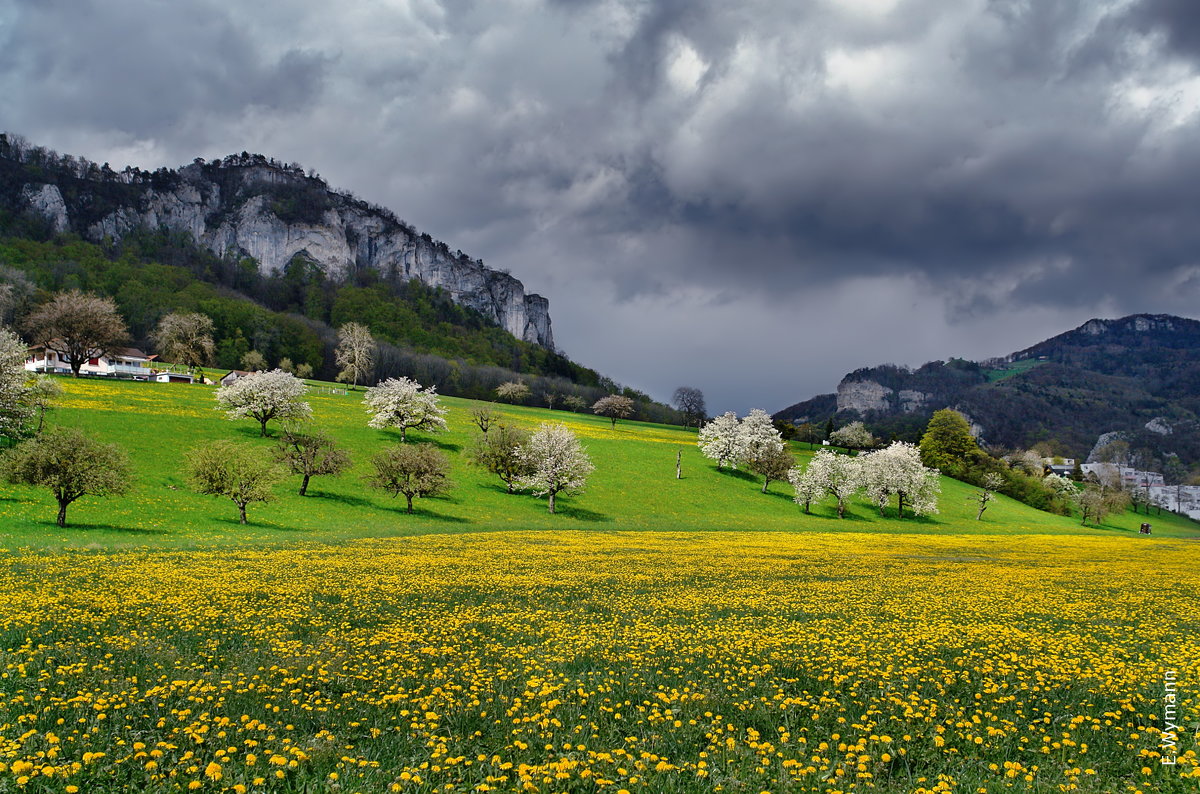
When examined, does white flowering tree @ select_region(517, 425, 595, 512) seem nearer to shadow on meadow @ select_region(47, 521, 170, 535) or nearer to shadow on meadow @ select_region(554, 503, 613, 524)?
shadow on meadow @ select_region(554, 503, 613, 524)

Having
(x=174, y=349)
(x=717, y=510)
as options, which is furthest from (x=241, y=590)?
(x=174, y=349)

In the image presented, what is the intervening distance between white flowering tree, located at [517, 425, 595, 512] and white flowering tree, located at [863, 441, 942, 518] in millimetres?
43439

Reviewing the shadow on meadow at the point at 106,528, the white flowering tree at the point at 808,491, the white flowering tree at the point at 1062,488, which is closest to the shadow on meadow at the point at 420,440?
the shadow on meadow at the point at 106,528

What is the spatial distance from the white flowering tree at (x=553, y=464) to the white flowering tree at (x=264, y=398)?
27288 millimetres

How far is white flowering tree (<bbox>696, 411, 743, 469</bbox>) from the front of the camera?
95.8 metres

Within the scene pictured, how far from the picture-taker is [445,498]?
63375mm

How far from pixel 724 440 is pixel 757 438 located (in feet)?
16.2

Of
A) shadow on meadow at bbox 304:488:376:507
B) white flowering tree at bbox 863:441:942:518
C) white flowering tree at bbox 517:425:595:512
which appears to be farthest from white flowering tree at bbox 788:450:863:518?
shadow on meadow at bbox 304:488:376:507

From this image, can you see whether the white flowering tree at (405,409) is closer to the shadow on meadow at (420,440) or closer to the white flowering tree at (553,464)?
the shadow on meadow at (420,440)

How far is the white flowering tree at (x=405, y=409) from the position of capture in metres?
80.5

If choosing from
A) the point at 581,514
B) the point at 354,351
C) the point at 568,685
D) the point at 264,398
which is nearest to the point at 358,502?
the point at 581,514

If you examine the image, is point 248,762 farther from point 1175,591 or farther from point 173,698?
point 1175,591

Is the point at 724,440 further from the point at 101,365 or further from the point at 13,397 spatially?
the point at 101,365

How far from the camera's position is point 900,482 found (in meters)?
86.9
